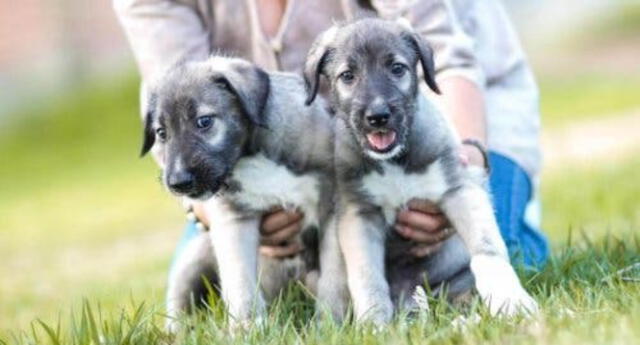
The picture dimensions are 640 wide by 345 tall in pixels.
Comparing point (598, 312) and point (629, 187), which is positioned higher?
point (598, 312)

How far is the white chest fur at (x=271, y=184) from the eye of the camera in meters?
4.66

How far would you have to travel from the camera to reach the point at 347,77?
4406mm

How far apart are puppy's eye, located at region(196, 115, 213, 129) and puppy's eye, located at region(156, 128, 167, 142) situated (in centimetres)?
13

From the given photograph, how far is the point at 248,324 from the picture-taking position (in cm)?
432

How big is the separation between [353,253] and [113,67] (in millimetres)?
19996

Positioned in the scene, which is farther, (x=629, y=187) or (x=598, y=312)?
(x=629, y=187)

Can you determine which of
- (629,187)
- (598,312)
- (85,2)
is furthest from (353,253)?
(85,2)

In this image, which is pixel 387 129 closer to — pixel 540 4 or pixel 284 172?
pixel 284 172

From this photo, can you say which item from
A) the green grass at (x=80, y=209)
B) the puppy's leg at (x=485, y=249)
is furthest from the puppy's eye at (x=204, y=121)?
the green grass at (x=80, y=209)

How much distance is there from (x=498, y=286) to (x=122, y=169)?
15.4 metres

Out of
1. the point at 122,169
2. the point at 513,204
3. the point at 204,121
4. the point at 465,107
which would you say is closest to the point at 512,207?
the point at 513,204

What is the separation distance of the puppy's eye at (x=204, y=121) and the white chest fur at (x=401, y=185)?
0.61 m

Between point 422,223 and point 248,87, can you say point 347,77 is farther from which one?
point 422,223

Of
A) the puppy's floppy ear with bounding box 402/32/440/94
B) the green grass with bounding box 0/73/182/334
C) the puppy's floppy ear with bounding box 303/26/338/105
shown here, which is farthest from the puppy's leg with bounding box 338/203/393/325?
the green grass with bounding box 0/73/182/334
